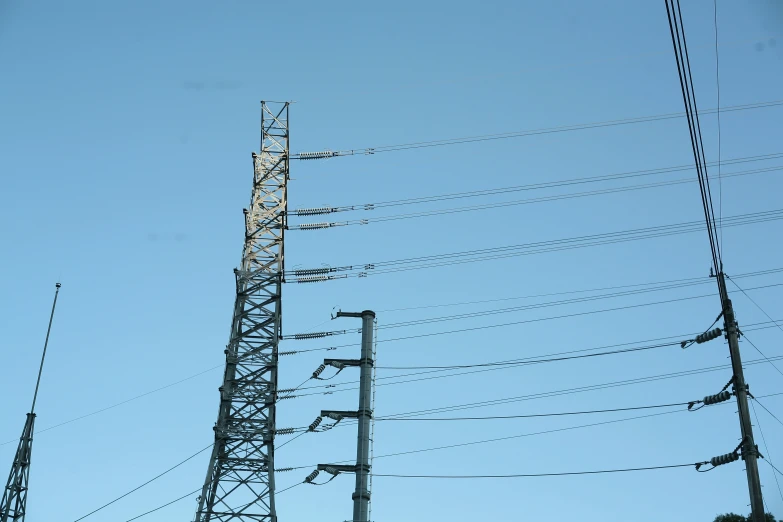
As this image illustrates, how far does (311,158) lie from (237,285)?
9162mm

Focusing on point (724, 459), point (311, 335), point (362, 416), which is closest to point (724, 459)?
point (724, 459)

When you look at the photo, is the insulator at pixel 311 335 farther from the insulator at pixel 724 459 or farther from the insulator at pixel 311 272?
the insulator at pixel 724 459

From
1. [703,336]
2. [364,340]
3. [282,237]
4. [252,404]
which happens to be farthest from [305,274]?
[703,336]

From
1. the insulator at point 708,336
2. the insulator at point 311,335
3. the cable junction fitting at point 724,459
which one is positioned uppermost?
the insulator at point 311,335

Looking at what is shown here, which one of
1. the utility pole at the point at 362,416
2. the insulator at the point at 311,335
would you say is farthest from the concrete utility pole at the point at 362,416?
the insulator at the point at 311,335

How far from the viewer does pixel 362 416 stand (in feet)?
111

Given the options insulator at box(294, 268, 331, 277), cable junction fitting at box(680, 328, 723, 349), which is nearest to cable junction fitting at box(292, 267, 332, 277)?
insulator at box(294, 268, 331, 277)

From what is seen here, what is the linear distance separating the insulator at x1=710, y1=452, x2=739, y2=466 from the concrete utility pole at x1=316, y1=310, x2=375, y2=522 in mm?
10723

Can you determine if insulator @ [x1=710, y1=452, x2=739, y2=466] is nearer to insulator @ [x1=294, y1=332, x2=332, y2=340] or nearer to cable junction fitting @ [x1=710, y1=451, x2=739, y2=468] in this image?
cable junction fitting @ [x1=710, y1=451, x2=739, y2=468]

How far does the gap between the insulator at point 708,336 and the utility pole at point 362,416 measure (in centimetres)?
1083

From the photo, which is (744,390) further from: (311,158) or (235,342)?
(311,158)

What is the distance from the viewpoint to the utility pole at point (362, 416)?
32.7 metres

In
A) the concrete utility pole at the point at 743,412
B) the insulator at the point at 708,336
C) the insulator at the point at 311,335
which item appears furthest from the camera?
the insulator at the point at 311,335

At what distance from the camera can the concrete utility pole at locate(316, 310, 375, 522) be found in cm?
3266
